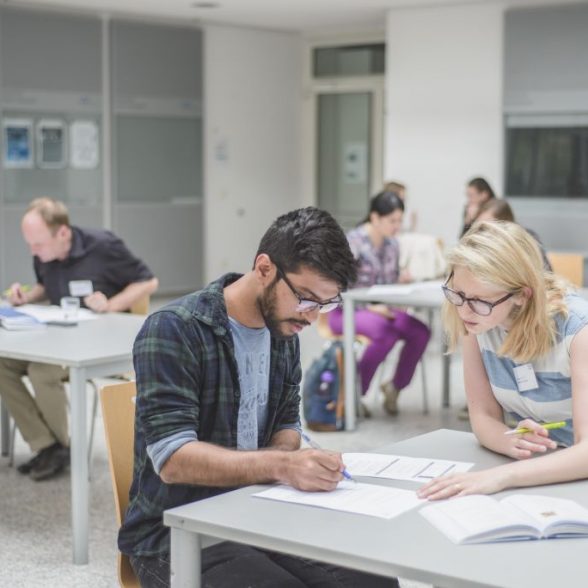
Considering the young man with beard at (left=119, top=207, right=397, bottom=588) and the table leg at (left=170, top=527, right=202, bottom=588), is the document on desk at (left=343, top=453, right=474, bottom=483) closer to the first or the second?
the young man with beard at (left=119, top=207, right=397, bottom=588)

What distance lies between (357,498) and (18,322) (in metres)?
2.73

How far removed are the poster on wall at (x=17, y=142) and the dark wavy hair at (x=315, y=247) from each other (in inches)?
306

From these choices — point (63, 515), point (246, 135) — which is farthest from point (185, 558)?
point (246, 135)

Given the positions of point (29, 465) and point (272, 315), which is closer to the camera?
point (272, 315)

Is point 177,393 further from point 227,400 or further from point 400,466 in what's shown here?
point 400,466

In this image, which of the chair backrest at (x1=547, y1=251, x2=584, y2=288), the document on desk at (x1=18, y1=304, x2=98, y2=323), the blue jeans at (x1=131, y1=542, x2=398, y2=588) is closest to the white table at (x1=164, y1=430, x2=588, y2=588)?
the blue jeans at (x1=131, y1=542, x2=398, y2=588)

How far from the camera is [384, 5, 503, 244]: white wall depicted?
9797mm

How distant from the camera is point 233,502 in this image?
7.01 feet

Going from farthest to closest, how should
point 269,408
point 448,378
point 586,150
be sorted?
point 586,150 → point 448,378 → point 269,408

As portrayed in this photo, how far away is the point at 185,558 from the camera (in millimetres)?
2080

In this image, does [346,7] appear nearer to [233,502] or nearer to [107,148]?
[107,148]

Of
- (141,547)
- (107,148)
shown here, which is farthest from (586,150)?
(141,547)

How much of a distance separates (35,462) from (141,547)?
274 cm

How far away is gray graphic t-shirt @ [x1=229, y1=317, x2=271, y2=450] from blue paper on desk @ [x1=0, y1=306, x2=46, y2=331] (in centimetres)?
228
